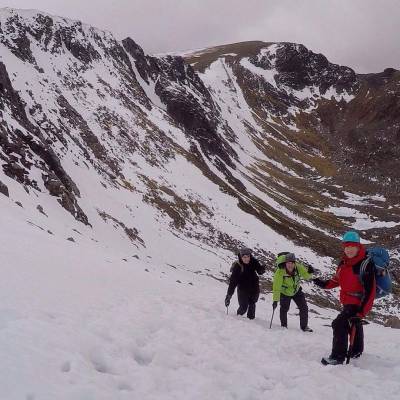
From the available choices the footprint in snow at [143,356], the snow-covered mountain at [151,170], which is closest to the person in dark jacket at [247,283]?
the footprint in snow at [143,356]

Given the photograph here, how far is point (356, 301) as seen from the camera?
8.73m

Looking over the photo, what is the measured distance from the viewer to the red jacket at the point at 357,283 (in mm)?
8438

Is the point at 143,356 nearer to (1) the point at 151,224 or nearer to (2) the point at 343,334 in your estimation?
(2) the point at 343,334

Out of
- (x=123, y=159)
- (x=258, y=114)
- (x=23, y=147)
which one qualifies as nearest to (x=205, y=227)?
(x=123, y=159)

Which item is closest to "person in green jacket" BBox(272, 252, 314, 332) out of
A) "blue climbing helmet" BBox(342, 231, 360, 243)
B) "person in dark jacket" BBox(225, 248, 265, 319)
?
"person in dark jacket" BBox(225, 248, 265, 319)

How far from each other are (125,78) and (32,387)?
66689 mm

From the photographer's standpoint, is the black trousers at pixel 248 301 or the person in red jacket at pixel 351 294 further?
the black trousers at pixel 248 301

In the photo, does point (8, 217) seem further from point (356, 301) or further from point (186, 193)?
point (186, 193)

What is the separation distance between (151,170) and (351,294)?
40.6 metres

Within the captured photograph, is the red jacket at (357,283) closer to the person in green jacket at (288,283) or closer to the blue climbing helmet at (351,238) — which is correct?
the blue climbing helmet at (351,238)

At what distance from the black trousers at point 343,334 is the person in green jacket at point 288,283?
278 centimetres

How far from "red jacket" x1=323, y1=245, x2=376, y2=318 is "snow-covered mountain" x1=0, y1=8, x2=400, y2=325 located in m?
10.00

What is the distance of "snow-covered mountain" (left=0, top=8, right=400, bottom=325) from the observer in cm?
2850

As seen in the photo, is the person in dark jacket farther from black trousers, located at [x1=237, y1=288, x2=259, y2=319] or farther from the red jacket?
the red jacket
